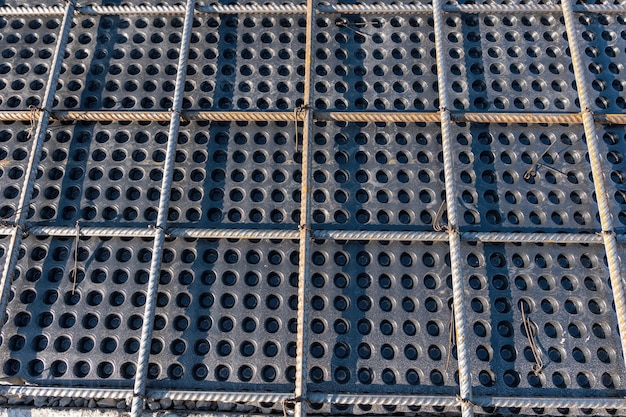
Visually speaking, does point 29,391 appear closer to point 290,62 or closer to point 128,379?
point 128,379

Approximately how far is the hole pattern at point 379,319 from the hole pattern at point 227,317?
0.21m

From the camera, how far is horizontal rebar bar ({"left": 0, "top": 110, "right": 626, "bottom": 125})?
3812mm

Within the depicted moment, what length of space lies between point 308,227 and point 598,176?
223 centimetres

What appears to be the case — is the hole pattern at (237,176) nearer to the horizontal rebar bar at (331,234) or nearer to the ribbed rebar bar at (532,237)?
the horizontal rebar bar at (331,234)

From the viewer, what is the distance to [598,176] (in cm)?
355

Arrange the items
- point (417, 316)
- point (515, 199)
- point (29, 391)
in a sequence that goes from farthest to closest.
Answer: point (515, 199) → point (417, 316) → point (29, 391)

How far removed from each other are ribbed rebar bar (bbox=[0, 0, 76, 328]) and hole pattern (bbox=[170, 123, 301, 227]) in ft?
3.48

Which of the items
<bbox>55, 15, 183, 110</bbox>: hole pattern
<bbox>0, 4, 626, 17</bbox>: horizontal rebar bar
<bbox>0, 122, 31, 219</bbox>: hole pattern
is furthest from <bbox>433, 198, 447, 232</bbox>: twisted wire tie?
<bbox>0, 122, 31, 219</bbox>: hole pattern

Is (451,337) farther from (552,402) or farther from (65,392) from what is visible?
(65,392)

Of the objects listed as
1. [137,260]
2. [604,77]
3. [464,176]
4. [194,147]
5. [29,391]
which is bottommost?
[29,391]

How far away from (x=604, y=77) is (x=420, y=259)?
2.36 m

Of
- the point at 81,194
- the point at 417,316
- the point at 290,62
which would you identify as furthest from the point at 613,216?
the point at 81,194

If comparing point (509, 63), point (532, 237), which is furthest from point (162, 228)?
point (509, 63)

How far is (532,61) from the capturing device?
416 cm
